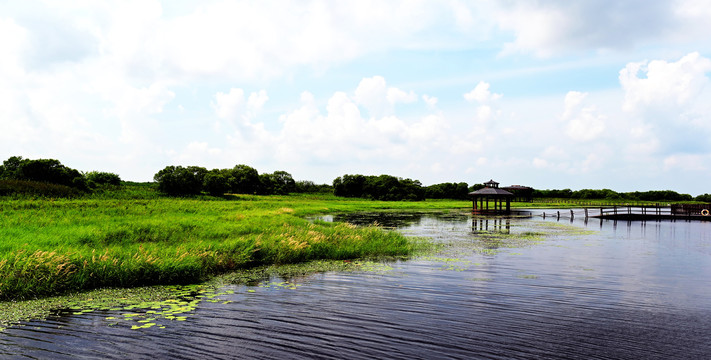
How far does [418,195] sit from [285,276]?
106377mm

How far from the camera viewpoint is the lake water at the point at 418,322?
24.0ft

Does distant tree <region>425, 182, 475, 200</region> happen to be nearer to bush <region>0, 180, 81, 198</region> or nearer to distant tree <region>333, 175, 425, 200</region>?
distant tree <region>333, 175, 425, 200</region>

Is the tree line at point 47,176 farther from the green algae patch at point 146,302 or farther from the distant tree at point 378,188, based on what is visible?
the distant tree at point 378,188

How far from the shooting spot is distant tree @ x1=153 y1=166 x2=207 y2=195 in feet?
226

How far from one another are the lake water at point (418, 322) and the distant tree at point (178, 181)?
2464 inches

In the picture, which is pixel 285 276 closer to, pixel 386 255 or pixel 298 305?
pixel 298 305

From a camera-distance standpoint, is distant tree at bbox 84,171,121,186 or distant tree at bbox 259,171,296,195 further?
distant tree at bbox 259,171,296,195

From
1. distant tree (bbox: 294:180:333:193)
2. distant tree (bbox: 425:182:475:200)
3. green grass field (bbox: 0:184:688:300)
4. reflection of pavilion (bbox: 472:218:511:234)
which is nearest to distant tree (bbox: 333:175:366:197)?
distant tree (bbox: 294:180:333:193)

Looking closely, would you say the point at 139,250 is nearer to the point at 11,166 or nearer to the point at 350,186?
the point at 11,166

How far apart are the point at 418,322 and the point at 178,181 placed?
226 feet

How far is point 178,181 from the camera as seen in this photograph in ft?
229

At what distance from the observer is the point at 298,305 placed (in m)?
10.2

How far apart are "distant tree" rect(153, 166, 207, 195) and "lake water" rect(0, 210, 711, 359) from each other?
6257cm

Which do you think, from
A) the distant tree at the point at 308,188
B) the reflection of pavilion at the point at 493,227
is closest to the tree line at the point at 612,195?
the distant tree at the point at 308,188
